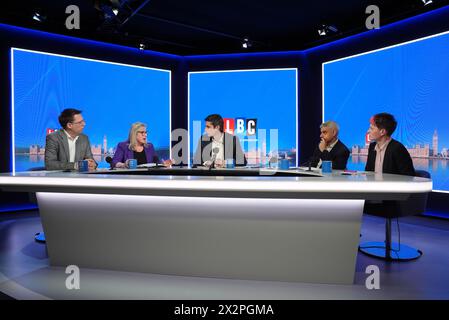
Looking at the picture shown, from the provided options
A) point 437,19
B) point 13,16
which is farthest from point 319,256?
point 13,16

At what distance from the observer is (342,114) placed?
574cm

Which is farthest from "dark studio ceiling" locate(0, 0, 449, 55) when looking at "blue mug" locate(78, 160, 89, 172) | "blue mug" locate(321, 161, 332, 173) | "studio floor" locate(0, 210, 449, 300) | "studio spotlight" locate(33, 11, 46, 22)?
"studio floor" locate(0, 210, 449, 300)

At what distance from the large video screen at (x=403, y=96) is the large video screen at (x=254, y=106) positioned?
0.82 meters

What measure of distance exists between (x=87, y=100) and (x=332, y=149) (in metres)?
4.47

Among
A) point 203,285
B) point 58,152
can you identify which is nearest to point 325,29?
point 58,152

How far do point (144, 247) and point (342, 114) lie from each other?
14.9 feet

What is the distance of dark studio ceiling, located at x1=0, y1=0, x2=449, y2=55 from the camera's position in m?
4.53

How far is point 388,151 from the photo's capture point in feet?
10.3

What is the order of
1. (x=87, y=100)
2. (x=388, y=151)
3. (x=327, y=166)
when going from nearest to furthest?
(x=327, y=166)
(x=388, y=151)
(x=87, y=100)

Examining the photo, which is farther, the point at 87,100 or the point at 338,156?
the point at 87,100

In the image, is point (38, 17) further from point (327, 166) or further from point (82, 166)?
point (327, 166)

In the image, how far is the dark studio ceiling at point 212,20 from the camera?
14.9 ft

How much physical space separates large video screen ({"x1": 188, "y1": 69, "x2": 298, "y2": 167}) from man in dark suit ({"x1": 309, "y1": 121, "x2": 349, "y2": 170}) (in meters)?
2.25
